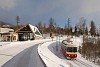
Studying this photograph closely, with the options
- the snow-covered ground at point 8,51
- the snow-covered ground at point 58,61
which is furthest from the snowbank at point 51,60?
the snow-covered ground at point 8,51

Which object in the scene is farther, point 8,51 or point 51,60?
point 8,51

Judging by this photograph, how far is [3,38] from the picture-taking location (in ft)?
272

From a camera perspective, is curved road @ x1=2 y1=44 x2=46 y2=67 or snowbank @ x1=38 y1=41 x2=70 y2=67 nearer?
curved road @ x1=2 y1=44 x2=46 y2=67

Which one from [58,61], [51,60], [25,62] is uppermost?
[25,62]

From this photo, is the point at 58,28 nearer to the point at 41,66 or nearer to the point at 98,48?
the point at 98,48

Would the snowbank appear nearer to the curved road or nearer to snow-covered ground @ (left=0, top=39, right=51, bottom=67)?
the curved road

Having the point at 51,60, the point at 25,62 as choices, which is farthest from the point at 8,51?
the point at 25,62

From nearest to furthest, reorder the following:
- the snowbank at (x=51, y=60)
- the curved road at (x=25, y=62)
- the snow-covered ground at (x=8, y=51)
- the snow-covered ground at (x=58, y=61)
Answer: the curved road at (x=25, y=62) < the snowbank at (x=51, y=60) < the snow-covered ground at (x=58, y=61) < the snow-covered ground at (x=8, y=51)

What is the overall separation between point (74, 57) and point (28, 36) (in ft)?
178

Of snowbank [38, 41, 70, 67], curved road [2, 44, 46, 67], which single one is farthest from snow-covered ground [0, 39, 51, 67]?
snowbank [38, 41, 70, 67]

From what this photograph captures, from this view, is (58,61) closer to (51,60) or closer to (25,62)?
(51,60)

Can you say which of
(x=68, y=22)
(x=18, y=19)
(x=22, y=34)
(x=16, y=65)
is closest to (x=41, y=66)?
(x=16, y=65)

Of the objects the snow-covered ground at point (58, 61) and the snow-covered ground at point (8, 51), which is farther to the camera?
the snow-covered ground at point (8, 51)

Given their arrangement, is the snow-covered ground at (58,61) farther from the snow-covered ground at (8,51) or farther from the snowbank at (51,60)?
the snow-covered ground at (8,51)
